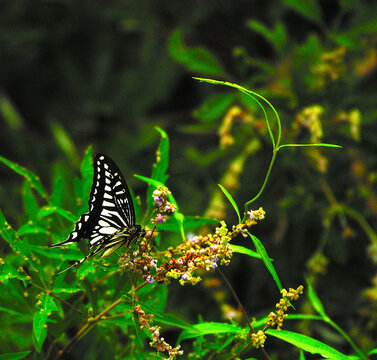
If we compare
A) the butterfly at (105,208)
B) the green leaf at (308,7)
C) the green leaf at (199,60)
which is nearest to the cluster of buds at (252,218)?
the butterfly at (105,208)

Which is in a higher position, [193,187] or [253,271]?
[193,187]

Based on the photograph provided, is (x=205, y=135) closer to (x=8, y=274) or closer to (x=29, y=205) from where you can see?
(x=29, y=205)

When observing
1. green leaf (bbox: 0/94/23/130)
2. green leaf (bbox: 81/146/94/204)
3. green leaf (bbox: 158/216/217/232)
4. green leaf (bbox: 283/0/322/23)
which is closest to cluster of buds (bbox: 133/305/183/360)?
green leaf (bbox: 158/216/217/232)

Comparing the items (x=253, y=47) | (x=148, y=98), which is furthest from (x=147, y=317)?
(x=148, y=98)

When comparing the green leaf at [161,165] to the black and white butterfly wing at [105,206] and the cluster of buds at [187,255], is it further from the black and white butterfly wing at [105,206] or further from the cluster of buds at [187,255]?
the cluster of buds at [187,255]

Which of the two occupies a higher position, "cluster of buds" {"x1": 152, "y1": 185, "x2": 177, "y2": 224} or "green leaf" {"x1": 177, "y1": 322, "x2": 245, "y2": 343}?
"cluster of buds" {"x1": 152, "y1": 185, "x2": 177, "y2": 224}

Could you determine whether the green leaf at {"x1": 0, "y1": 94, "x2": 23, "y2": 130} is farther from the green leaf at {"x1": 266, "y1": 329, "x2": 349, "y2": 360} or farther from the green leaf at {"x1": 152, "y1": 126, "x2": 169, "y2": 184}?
the green leaf at {"x1": 266, "y1": 329, "x2": 349, "y2": 360}

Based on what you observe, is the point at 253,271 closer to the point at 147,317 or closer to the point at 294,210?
the point at 294,210
